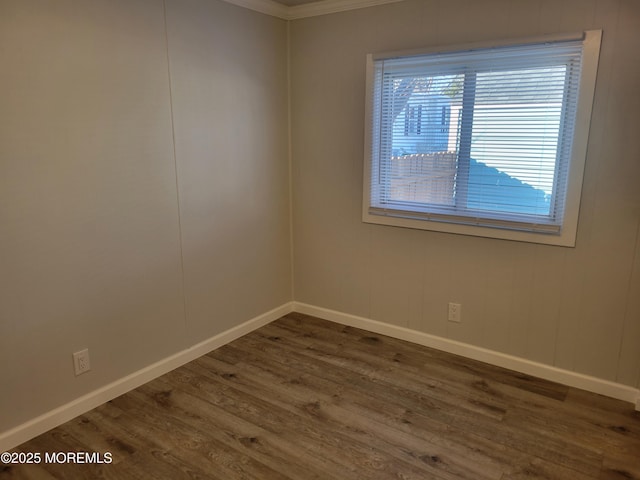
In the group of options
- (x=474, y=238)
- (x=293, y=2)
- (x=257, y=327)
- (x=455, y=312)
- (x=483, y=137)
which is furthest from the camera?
(x=257, y=327)

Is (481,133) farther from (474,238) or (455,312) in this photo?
(455,312)

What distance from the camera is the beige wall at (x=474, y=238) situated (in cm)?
240

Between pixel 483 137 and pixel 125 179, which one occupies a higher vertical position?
pixel 483 137

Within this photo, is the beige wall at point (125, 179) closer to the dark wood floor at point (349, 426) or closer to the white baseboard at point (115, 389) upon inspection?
the white baseboard at point (115, 389)

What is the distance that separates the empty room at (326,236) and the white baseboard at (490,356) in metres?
0.01

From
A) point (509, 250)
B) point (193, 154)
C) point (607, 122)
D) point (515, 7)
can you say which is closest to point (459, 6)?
point (515, 7)

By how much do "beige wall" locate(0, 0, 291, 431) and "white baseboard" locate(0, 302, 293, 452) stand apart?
Answer: 0.05m

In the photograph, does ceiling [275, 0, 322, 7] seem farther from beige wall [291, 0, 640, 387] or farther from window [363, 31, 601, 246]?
window [363, 31, 601, 246]

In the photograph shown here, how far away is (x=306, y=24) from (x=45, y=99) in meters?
1.94

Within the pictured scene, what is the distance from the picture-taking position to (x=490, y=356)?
9.80 feet

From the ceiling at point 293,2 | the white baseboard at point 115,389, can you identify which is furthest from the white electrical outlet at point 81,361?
the ceiling at point 293,2

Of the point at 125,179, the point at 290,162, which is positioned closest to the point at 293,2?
the point at 290,162

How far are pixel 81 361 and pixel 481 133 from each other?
2641 mm

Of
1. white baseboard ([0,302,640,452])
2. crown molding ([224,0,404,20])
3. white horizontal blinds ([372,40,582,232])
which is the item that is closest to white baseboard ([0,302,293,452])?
white baseboard ([0,302,640,452])
